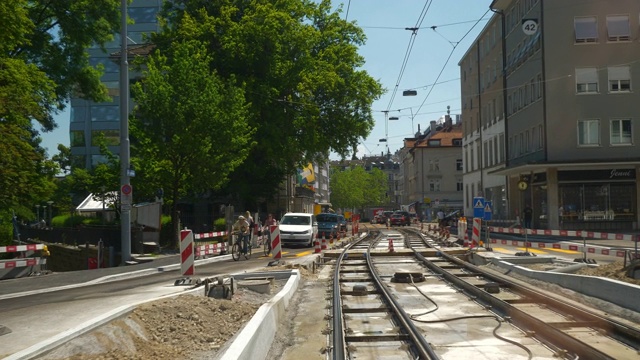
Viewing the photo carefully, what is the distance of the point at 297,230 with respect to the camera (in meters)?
31.5

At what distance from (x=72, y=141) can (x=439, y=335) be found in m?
67.4

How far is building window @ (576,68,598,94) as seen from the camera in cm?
3956

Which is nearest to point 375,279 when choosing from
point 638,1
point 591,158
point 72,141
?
point 591,158

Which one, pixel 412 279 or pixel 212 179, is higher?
pixel 212 179

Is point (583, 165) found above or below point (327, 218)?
above

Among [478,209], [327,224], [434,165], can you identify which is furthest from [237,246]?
[434,165]

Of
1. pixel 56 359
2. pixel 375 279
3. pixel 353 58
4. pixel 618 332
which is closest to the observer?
pixel 56 359

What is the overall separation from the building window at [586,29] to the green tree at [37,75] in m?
26.6

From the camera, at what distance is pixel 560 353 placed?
7391 mm

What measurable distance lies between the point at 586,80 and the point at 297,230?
20.8 m

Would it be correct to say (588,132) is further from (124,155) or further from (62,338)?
(62,338)

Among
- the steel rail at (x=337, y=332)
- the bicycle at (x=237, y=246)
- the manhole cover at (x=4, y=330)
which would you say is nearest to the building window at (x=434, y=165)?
the bicycle at (x=237, y=246)

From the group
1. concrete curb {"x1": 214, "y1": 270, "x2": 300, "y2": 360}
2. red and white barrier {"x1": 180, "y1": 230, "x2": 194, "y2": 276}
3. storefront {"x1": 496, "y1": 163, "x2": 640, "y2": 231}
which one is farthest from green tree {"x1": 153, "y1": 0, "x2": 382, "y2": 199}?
concrete curb {"x1": 214, "y1": 270, "x2": 300, "y2": 360}

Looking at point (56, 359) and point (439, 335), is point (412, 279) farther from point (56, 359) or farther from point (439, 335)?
point (56, 359)
